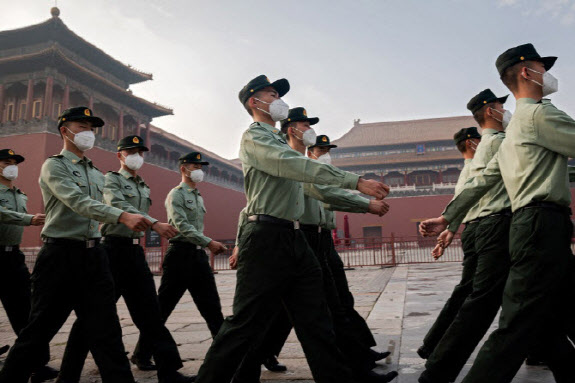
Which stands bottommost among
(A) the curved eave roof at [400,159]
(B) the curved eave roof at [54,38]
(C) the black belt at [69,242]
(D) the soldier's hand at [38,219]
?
(C) the black belt at [69,242]

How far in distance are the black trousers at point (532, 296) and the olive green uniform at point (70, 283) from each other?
1.68m

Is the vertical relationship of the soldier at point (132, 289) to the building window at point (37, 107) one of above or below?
below

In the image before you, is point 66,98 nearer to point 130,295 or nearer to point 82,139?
point 82,139

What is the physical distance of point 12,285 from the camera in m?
3.37

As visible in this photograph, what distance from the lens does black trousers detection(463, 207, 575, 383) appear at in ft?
5.19

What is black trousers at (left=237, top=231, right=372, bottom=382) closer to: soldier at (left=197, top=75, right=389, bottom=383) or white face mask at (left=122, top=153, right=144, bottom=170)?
soldier at (left=197, top=75, right=389, bottom=383)

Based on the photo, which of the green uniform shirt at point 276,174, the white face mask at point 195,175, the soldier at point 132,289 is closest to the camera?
the green uniform shirt at point 276,174

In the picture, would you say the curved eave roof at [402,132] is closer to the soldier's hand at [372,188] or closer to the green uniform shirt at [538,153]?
the green uniform shirt at [538,153]

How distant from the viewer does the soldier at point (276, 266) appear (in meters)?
1.76

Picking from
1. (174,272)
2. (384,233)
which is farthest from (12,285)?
(384,233)

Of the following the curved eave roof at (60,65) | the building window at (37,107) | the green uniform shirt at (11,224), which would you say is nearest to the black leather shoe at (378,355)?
the green uniform shirt at (11,224)

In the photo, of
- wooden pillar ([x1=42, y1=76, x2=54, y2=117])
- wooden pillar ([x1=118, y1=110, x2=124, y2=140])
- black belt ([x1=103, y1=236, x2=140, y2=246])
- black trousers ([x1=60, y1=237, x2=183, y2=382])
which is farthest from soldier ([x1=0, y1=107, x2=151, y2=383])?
wooden pillar ([x1=118, y1=110, x2=124, y2=140])

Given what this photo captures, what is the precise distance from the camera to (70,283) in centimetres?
222

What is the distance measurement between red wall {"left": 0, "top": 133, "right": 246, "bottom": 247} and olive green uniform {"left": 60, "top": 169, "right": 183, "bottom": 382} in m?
12.4
